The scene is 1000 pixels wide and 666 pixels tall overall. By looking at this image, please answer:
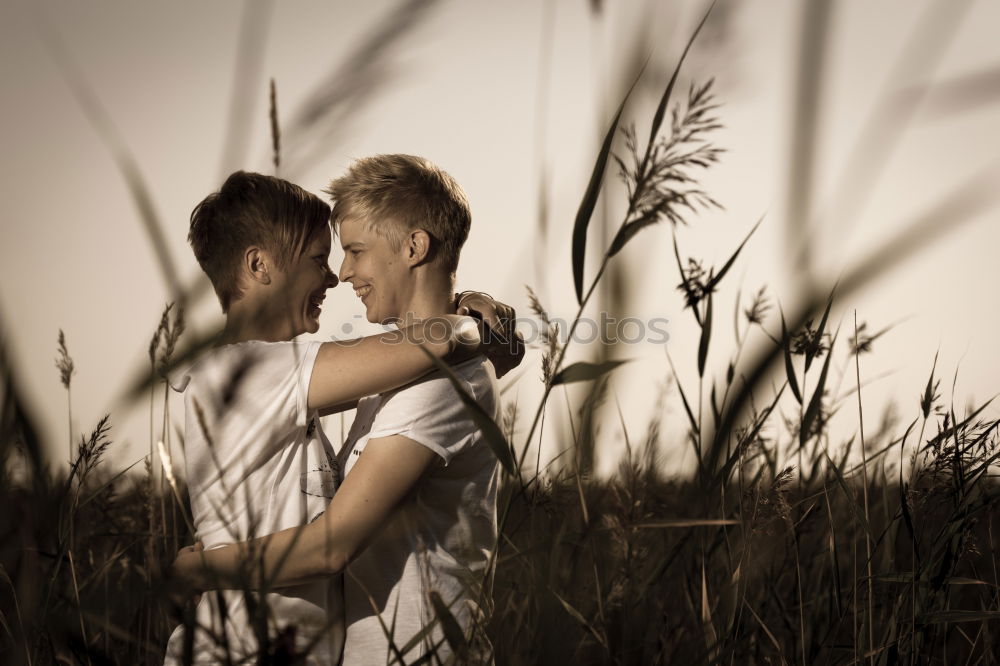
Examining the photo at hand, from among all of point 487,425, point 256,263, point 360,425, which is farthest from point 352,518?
point 256,263

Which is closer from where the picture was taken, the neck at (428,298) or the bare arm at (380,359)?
the bare arm at (380,359)

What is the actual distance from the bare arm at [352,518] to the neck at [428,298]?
36 cm

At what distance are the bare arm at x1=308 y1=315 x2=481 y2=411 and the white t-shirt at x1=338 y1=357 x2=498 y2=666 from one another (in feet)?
0.19

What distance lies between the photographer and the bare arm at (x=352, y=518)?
1280mm

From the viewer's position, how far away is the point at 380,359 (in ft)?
4.79

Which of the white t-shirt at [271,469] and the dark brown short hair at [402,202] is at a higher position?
the dark brown short hair at [402,202]

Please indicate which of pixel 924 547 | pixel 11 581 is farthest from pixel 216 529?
pixel 924 547

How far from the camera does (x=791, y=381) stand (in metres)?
1.22

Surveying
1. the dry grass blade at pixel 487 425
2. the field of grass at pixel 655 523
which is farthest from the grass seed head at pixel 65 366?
the dry grass blade at pixel 487 425

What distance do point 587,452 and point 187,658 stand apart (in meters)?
0.44

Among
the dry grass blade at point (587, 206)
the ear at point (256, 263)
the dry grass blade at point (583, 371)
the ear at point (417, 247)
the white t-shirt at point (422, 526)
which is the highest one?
the ear at point (417, 247)

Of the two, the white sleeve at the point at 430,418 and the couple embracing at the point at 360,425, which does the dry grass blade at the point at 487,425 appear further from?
the white sleeve at the point at 430,418

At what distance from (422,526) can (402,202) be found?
0.69m

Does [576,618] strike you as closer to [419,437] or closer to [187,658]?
[419,437]
